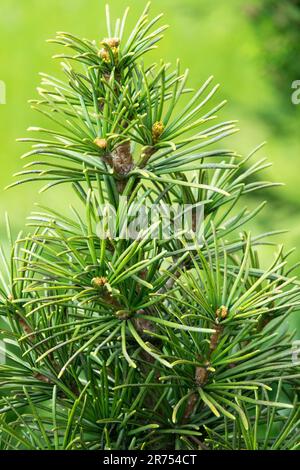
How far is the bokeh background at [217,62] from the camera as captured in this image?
79.5 inches

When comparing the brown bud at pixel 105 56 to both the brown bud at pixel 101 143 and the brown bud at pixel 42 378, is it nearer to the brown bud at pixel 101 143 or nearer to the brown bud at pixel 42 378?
the brown bud at pixel 101 143

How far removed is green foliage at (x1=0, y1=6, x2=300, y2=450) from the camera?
2.10 ft

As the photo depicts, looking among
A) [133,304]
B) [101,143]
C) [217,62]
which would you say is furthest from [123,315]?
[217,62]

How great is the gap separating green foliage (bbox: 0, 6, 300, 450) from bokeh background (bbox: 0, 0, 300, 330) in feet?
3.66

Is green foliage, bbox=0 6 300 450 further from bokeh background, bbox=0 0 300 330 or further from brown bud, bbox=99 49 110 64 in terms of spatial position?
bokeh background, bbox=0 0 300 330

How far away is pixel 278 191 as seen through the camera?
78.8 inches

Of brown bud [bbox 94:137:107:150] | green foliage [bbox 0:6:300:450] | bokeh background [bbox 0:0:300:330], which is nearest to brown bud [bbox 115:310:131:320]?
green foliage [bbox 0:6:300:450]

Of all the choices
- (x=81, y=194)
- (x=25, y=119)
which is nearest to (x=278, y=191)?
(x=25, y=119)

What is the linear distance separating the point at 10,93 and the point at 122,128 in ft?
6.06

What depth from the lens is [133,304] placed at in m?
0.66

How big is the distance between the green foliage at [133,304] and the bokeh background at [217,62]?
1.11 meters

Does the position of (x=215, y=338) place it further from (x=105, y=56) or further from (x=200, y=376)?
(x=105, y=56)

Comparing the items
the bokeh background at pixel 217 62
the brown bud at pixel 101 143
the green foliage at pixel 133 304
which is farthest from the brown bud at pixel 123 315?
the bokeh background at pixel 217 62

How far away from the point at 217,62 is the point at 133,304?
6.41 ft
